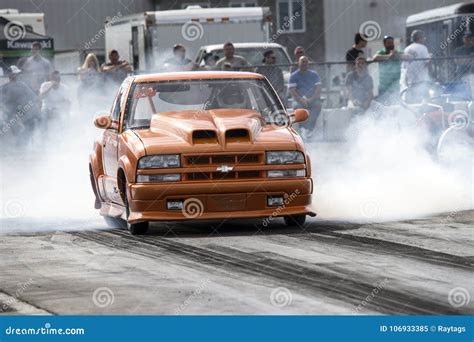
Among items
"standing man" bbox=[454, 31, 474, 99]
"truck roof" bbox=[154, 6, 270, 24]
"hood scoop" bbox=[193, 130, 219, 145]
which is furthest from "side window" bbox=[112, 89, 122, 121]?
"truck roof" bbox=[154, 6, 270, 24]

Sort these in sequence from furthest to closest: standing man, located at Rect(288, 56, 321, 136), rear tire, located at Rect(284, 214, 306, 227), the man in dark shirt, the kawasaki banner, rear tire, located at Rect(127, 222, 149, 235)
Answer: the kawasaki banner, standing man, located at Rect(288, 56, 321, 136), the man in dark shirt, rear tire, located at Rect(284, 214, 306, 227), rear tire, located at Rect(127, 222, 149, 235)

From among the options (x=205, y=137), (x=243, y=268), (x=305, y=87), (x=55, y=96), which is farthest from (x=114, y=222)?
(x=55, y=96)

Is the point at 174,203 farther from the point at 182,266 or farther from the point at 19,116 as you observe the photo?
the point at 19,116

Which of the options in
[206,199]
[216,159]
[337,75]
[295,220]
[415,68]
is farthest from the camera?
[337,75]

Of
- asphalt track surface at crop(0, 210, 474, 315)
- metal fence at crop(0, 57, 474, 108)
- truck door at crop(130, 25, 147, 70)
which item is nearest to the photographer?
asphalt track surface at crop(0, 210, 474, 315)

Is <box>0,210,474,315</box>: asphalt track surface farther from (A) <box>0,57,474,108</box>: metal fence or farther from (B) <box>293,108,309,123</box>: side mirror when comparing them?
(A) <box>0,57,474,108</box>: metal fence

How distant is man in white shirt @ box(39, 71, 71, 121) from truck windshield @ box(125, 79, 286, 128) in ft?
38.2

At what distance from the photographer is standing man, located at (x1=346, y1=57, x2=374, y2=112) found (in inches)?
976

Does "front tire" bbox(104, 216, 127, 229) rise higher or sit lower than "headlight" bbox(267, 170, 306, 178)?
lower

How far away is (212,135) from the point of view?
1299 cm

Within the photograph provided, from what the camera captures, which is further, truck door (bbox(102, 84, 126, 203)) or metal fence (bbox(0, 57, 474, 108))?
metal fence (bbox(0, 57, 474, 108))

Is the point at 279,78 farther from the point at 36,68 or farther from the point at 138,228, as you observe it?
the point at 138,228

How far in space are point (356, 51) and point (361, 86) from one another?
1.06m

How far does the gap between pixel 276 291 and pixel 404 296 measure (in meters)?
0.84
